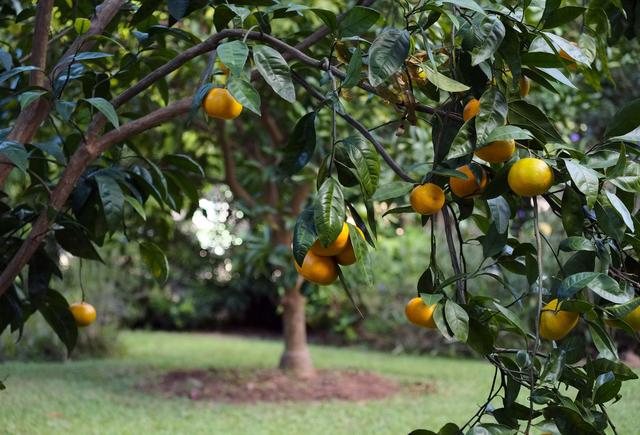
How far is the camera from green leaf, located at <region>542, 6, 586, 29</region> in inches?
39.0

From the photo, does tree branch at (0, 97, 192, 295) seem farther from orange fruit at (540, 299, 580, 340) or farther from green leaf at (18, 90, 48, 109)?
orange fruit at (540, 299, 580, 340)

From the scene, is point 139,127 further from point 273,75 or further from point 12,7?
point 12,7

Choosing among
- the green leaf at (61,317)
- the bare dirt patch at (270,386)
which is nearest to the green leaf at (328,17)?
the green leaf at (61,317)

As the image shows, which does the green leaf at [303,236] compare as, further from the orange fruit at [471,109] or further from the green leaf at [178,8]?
the green leaf at [178,8]

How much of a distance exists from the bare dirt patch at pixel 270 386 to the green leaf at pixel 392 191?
2885 millimetres

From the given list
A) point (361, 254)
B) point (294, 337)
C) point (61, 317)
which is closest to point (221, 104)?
point (361, 254)

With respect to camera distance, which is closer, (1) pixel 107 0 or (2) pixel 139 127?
(2) pixel 139 127

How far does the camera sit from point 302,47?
4.61 ft

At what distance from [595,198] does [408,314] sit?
36 centimetres

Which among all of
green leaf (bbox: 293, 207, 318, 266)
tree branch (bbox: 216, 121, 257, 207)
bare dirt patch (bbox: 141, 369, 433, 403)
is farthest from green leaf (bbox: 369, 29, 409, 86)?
bare dirt patch (bbox: 141, 369, 433, 403)

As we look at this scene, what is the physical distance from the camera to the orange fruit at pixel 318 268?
99 centimetres

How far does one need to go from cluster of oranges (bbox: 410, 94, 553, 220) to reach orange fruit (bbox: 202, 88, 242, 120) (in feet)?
1.07

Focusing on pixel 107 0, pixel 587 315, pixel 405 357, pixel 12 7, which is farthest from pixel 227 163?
pixel 587 315

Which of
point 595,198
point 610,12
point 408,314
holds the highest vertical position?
point 610,12
